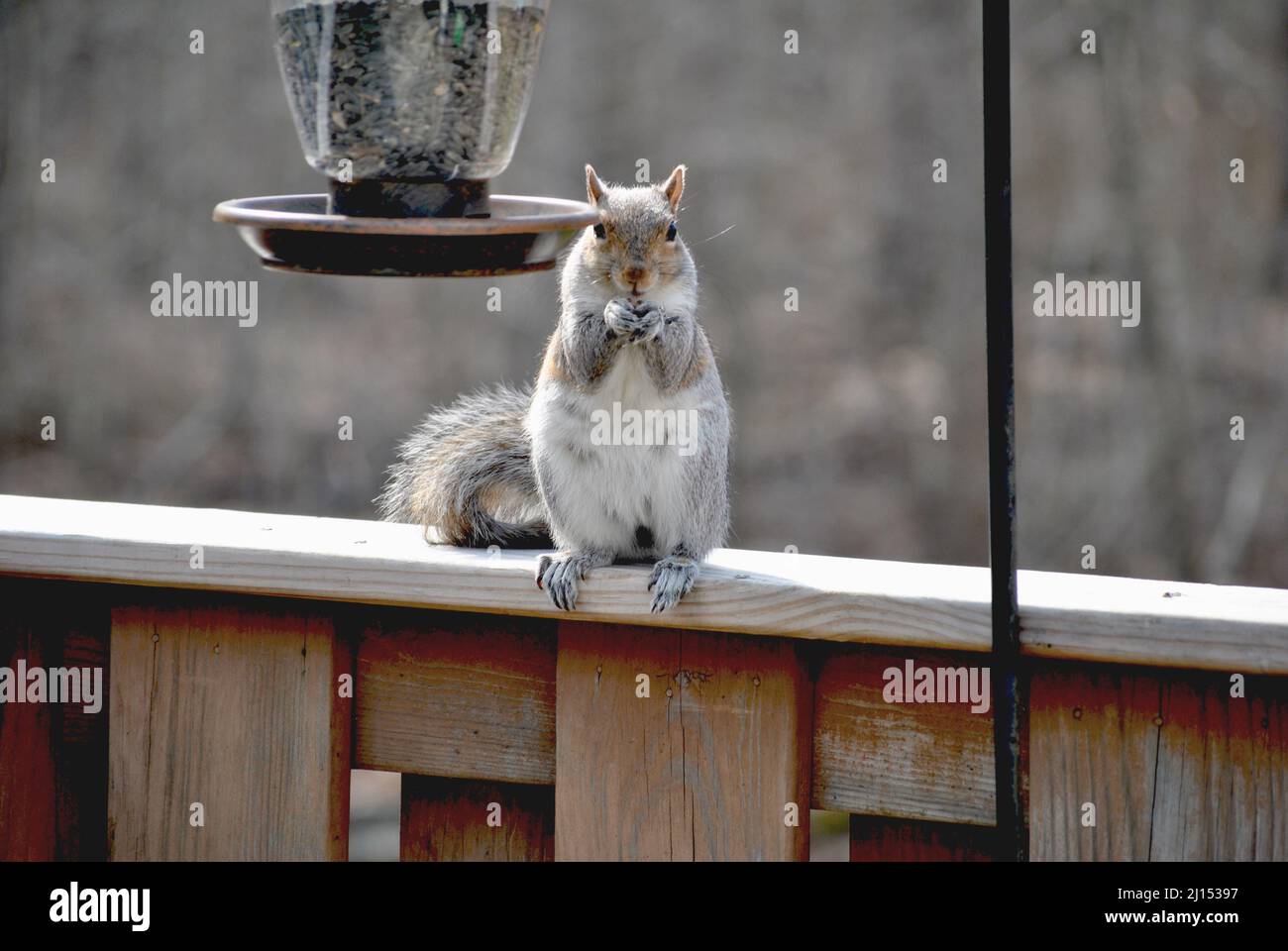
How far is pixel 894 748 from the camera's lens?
4.80 ft

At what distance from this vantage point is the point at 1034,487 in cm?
583

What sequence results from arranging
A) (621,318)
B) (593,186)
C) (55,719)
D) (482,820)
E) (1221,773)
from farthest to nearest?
1. (593,186)
2. (621,318)
3. (55,719)
4. (482,820)
5. (1221,773)

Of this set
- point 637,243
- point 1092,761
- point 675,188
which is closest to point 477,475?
point 637,243

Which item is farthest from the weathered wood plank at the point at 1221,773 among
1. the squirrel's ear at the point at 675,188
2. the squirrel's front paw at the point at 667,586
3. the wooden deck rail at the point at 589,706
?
the squirrel's ear at the point at 675,188

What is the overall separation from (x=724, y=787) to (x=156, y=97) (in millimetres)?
5518

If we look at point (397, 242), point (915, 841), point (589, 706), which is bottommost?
point (915, 841)

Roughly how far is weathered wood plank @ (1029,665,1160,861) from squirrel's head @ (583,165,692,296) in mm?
1119

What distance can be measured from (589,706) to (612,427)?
2.79 ft

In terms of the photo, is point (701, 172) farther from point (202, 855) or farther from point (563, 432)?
point (202, 855)

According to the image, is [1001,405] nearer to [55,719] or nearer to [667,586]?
[667,586]

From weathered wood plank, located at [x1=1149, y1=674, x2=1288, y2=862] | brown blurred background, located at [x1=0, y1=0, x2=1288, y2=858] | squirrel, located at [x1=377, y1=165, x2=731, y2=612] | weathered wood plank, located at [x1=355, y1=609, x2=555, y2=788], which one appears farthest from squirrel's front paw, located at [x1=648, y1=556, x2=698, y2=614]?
brown blurred background, located at [x1=0, y1=0, x2=1288, y2=858]

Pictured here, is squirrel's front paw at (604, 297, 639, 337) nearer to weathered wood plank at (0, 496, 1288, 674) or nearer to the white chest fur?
the white chest fur

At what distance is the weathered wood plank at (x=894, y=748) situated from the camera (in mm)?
1437
